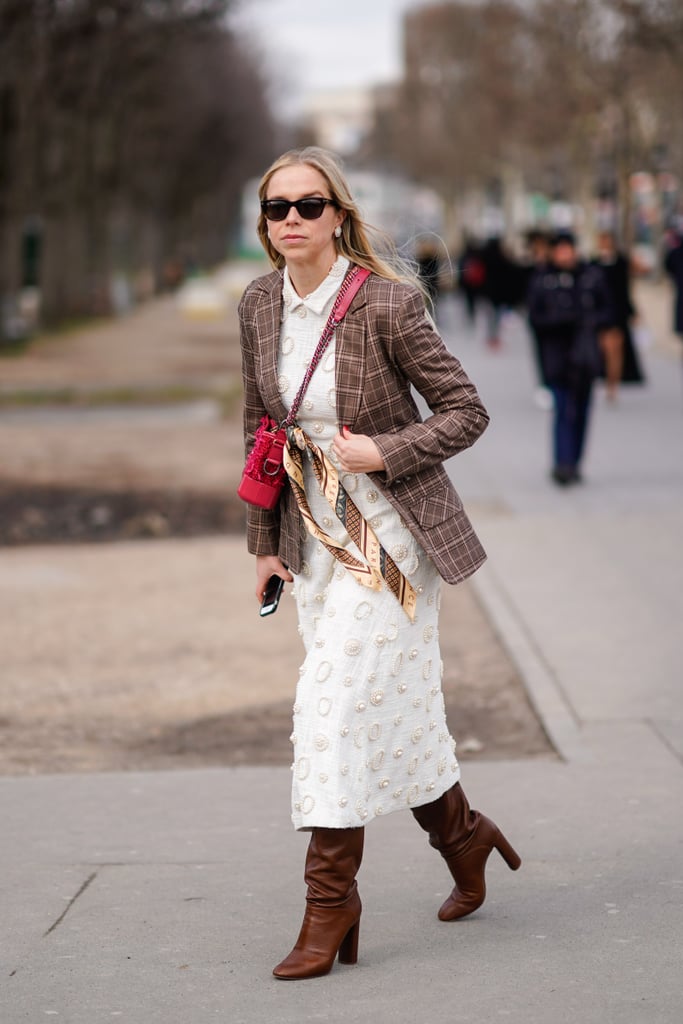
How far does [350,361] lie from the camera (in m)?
4.03

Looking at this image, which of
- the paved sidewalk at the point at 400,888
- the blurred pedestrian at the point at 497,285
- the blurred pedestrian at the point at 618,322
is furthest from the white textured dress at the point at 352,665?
the blurred pedestrian at the point at 497,285

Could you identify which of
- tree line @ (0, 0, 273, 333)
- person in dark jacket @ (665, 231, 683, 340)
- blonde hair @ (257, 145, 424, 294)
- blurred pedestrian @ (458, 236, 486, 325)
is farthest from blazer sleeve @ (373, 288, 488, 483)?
blurred pedestrian @ (458, 236, 486, 325)

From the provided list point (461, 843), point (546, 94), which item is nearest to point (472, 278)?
point (546, 94)

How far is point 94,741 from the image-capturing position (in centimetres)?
687

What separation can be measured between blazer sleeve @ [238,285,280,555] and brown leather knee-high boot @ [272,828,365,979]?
2.39ft

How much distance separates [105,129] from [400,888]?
41932 millimetres

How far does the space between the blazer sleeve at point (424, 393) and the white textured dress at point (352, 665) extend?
0.44ft

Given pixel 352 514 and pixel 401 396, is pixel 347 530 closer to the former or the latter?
pixel 352 514

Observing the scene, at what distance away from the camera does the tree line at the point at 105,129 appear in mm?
31281

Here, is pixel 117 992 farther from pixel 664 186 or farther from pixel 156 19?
pixel 664 186

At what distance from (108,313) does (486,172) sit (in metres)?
44.3

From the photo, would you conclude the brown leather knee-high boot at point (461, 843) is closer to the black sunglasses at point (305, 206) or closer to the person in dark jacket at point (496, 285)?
the black sunglasses at point (305, 206)

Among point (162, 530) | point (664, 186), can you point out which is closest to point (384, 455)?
point (162, 530)

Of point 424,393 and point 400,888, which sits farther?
point 400,888
